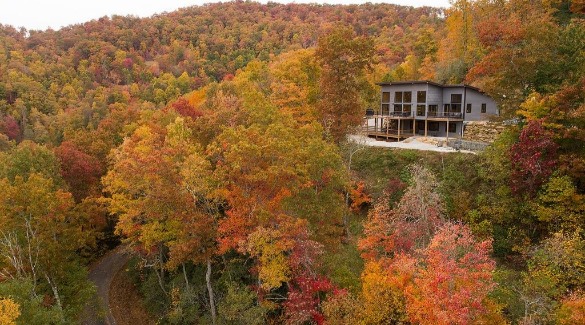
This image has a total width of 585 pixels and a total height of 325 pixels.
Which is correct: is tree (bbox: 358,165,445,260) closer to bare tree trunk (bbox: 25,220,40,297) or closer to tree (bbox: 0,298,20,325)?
tree (bbox: 0,298,20,325)

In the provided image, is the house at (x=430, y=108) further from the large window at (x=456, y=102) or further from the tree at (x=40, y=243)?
the tree at (x=40, y=243)

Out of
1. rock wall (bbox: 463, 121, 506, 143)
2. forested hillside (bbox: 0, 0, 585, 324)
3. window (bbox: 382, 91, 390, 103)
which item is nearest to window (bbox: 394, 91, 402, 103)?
window (bbox: 382, 91, 390, 103)

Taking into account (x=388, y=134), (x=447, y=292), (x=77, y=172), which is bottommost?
(x=447, y=292)

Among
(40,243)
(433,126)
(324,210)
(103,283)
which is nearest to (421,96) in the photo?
(433,126)

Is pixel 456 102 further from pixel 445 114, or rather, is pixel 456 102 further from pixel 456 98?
pixel 445 114

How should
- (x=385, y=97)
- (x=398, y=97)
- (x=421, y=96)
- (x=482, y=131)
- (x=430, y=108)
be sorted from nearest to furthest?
(x=482, y=131) → (x=421, y=96) → (x=430, y=108) → (x=398, y=97) → (x=385, y=97)

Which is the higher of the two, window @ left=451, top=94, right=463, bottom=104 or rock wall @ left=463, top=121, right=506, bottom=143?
window @ left=451, top=94, right=463, bottom=104
